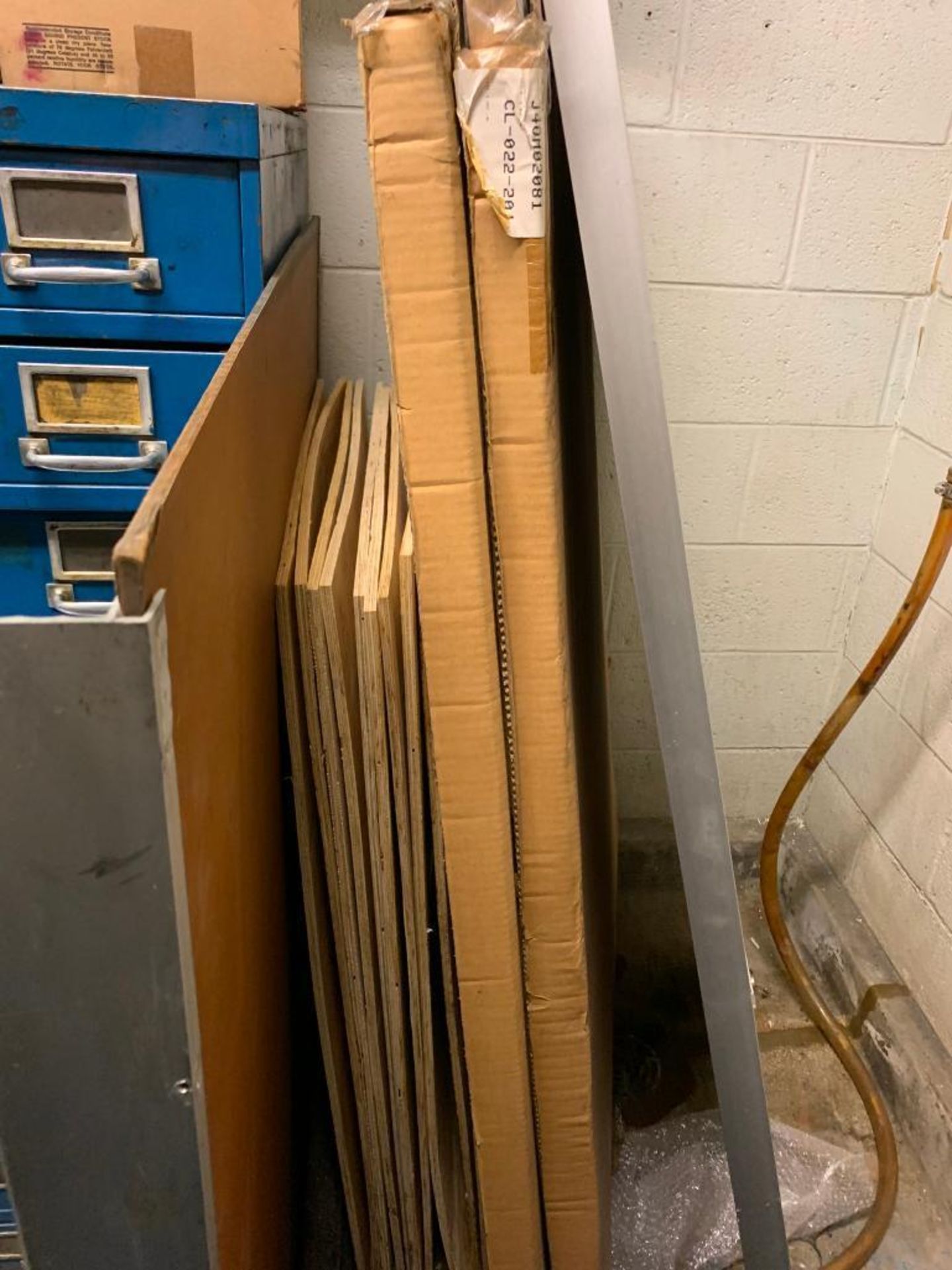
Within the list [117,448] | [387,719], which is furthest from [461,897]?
[117,448]

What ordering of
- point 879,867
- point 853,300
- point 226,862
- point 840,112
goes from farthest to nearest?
point 879,867, point 853,300, point 840,112, point 226,862

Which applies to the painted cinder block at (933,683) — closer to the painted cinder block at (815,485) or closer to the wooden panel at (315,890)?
the painted cinder block at (815,485)

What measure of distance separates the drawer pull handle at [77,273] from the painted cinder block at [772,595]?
94cm

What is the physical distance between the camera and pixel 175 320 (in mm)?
983

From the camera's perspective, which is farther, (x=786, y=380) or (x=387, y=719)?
(x=786, y=380)

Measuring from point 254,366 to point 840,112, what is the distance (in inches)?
38.4

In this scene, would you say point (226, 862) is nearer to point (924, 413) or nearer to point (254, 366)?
point (254, 366)

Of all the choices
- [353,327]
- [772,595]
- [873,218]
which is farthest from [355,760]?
[873,218]

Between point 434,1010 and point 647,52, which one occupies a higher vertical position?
point 647,52

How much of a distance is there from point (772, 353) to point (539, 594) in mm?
904

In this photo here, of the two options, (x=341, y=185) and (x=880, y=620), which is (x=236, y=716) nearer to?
(x=341, y=185)

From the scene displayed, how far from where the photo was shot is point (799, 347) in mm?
1353

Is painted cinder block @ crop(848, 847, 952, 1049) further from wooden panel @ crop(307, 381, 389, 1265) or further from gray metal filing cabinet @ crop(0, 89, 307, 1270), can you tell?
gray metal filing cabinet @ crop(0, 89, 307, 1270)

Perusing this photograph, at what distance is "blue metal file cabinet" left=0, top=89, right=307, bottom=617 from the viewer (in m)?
0.89
